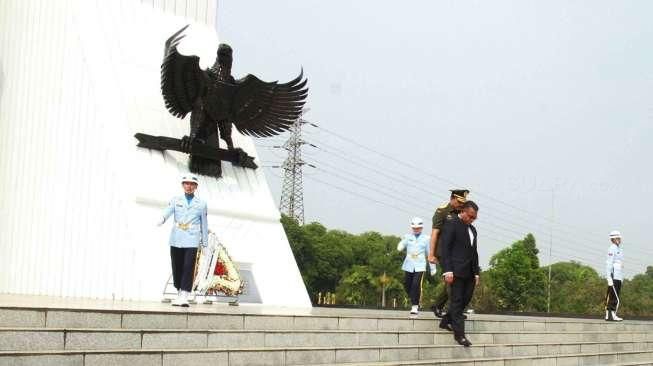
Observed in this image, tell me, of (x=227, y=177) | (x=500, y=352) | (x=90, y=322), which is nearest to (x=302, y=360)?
(x=90, y=322)

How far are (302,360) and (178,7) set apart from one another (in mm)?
8107

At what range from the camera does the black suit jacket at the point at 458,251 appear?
Result: 29.0ft

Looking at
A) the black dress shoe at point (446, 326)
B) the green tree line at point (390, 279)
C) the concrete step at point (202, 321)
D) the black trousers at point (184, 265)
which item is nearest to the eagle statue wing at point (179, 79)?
the black trousers at point (184, 265)

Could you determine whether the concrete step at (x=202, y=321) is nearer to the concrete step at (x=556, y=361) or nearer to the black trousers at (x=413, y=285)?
the concrete step at (x=556, y=361)

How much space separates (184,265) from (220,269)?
6.52 ft

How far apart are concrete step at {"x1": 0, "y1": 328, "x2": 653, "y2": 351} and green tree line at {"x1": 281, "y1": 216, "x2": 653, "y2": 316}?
113ft

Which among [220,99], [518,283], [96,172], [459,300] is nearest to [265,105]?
[220,99]

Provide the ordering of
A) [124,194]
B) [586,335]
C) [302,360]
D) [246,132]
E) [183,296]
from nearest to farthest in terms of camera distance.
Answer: [302,360] → [183,296] → [124,194] → [586,335] → [246,132]

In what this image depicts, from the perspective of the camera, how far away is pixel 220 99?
12.5 metres

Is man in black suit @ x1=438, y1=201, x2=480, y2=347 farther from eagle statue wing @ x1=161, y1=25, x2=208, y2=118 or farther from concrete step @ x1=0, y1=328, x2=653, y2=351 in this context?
eagle statue wing @ x1=161, y1=25, x2=208, y2=118

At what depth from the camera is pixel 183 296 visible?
28.3 feet

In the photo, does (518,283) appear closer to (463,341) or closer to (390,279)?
(390,279)

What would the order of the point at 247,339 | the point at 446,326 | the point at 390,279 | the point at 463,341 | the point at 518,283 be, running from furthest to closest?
the point at 390,279, the point at 518,283, the point at 446,326, the point at 463,341, the point at 247,339

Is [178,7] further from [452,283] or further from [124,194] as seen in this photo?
[452,283]
